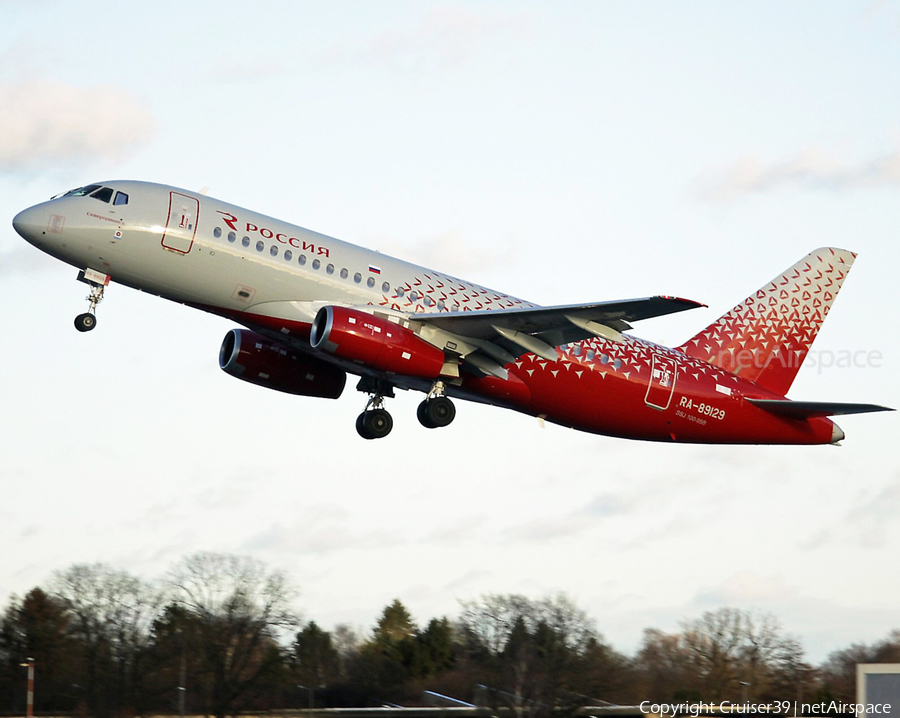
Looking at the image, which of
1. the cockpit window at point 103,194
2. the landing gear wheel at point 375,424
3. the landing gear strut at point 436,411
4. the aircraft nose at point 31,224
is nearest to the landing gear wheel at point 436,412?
the landing gear strut at point 436,411

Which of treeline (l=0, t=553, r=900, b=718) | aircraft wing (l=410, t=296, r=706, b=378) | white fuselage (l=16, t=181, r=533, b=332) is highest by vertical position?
white fuselage (l=16, t=181, r=533, b=332)

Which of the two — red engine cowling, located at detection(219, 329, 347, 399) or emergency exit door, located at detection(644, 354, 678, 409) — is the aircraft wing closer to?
emergency exit door, located at detection(644, 354, 678, 409)

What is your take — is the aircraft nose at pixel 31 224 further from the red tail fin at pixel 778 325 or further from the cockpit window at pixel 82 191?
the red tail fin at pixel 778 325

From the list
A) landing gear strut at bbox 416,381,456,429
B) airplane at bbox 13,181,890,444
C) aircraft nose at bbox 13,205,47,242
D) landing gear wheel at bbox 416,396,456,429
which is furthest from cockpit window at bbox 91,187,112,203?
landing gear wheel at bbox 416,396,456,429

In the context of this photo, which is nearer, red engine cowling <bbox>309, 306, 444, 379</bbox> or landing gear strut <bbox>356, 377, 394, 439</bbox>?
red engine cowling <bbox>309, 306, 444, 379</bbox>

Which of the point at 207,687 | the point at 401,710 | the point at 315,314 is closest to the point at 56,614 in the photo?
the point at 207,687

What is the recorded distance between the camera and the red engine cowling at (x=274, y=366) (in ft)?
131

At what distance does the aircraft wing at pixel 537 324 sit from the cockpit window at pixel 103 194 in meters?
9.31

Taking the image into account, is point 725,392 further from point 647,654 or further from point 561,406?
point 647,654

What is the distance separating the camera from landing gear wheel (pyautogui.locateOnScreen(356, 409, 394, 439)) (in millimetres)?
40844

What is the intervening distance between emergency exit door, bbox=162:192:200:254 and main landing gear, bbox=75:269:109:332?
7.10 ft

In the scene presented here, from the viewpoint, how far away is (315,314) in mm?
35656

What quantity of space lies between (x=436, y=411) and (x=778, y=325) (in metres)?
14.6

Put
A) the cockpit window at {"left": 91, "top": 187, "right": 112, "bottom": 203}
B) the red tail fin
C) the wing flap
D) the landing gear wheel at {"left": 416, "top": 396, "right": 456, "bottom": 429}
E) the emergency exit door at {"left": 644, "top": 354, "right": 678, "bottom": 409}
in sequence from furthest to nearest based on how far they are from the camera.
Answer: the red tail fin, the emergency exit door at {"left": 644, "top": 354, "right": 678, "bottom": 409}, the landing gear wheel at {"left": 416, "top": 396, "right": 456, "bottom": 429}, the cockpit window at {"left": 91, "top": 187, "right": 112, "bottom": 203}, the wing flap
